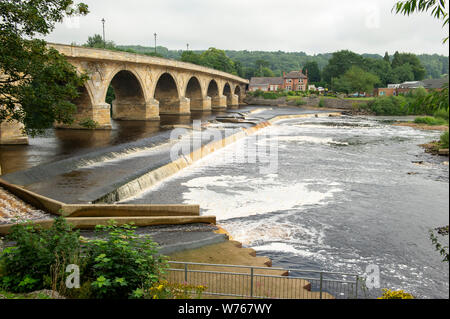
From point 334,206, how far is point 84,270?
12783mm

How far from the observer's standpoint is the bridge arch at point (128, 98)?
1773 inches

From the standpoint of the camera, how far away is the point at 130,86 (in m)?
45.7

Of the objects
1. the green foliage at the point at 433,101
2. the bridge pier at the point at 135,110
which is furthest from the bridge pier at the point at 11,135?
the green foliage at the point at 433,101

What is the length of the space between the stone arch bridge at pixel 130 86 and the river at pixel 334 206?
24.4 ft

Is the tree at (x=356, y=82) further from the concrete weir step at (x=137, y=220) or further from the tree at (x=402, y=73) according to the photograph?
the concrete weir step at (x=137, y=220)

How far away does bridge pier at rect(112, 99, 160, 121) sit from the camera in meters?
46.2

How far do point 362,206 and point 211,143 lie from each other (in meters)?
15.0

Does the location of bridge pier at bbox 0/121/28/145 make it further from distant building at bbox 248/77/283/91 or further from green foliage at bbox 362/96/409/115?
distant building at bbox 248/77/283/91

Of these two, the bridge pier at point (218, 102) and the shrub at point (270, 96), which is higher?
A: the shrub at point (270, 96)

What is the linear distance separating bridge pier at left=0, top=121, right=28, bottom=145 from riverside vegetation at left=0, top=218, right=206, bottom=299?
2004cm

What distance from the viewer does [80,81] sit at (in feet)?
49.9

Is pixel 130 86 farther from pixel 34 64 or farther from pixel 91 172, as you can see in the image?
pixel 34 64

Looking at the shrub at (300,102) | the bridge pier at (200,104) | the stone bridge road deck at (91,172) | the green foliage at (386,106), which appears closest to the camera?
the stone bridge road deck at (91,172)

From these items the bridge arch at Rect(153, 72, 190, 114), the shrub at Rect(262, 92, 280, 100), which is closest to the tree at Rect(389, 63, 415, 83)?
the shrub at Rect(262, 92, 280, 100)
